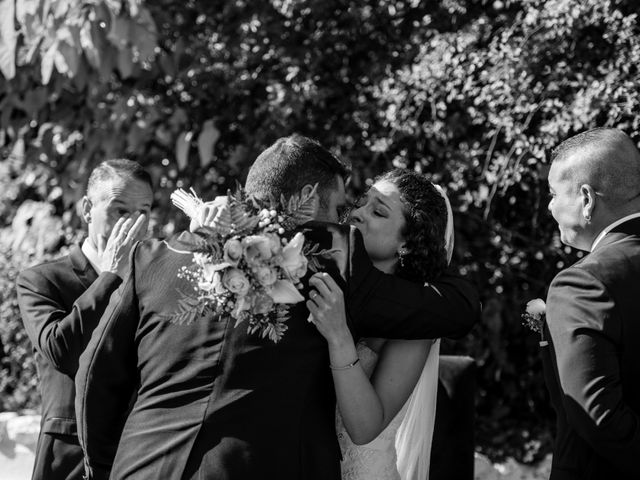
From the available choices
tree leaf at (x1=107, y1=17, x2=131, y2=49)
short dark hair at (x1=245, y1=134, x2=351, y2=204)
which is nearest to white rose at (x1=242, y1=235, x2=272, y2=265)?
short dark hair at (x1=245, y1=134, x2=351, y2=204)

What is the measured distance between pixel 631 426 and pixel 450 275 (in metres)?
0.86

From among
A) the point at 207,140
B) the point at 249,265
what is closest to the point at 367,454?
the point at 249,265

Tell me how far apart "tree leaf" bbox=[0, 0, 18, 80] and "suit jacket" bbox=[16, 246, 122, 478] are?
2.10 metres

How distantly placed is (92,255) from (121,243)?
14.3 inches

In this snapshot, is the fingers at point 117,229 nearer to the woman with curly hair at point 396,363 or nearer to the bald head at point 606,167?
the woman with curly hair at point 396,363

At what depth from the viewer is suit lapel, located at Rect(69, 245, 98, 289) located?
3771 mm

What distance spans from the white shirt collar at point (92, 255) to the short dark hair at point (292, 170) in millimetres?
1176

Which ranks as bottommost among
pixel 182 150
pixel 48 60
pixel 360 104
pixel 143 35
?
pixel 182 150

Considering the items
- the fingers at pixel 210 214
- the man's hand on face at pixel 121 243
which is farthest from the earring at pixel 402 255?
the man's hand on face at pixel 121 243

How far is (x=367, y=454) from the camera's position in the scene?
312cm

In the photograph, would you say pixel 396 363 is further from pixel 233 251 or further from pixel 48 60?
pixel 48 60

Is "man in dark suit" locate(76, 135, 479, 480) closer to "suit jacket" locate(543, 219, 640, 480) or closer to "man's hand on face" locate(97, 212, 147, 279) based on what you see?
"suit jacket" locate(543, 219, 640, 480)

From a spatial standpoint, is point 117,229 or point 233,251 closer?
point 233,251

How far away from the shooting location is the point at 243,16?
6.01m
